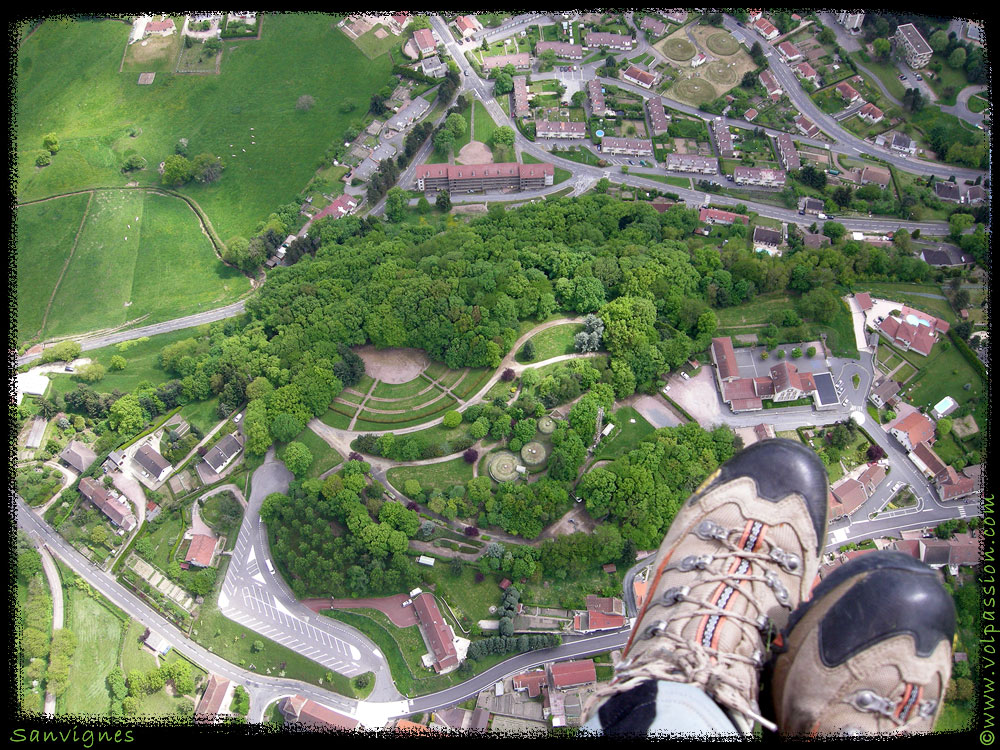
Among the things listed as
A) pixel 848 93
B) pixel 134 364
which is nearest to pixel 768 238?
pixel 848 93

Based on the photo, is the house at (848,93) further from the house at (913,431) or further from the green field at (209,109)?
the green field at (209,109)

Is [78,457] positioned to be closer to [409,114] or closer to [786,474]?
[409,114]

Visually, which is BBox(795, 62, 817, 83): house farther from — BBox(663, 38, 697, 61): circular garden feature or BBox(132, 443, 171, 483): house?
BBox(132, 443, 171, 483): house

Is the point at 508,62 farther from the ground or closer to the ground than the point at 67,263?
farther from the ground

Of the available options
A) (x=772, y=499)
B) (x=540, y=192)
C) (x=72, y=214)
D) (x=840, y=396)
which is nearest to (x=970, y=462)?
(x=840, y=396)

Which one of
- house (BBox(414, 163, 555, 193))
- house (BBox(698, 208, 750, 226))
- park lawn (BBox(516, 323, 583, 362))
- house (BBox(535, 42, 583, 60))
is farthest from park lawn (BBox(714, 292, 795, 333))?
house (BBox(535, 42, 583, 60))

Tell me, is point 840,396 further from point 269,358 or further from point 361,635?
point 269,358
